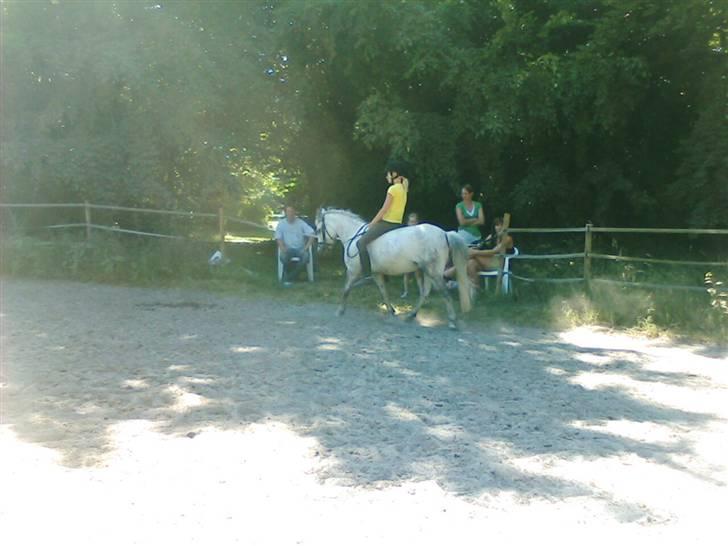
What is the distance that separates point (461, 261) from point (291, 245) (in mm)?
4746

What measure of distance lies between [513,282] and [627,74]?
3.92 metres

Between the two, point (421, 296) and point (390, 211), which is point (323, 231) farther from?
point (421, 296)

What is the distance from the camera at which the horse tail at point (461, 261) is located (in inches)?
440

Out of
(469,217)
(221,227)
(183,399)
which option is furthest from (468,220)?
(183,399)

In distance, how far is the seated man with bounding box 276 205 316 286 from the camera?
49.2 ft

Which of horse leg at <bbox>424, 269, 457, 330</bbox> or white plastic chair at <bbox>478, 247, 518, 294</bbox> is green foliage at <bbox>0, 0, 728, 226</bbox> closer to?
white plastic chair at <bbox>478, 247, 518, 294</bbox>

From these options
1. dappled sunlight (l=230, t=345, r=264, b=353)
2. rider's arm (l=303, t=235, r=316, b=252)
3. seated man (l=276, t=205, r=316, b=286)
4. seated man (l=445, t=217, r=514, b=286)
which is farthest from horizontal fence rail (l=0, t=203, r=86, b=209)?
dappled sunlight (l=230, t=345, r=264, b=353)

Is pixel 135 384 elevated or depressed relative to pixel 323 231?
depressed

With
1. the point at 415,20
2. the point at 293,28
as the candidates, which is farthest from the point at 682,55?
the point at 293,28

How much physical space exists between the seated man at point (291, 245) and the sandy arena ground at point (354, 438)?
4698 millimetres

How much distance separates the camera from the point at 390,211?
36.7 ft

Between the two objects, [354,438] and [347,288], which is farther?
[347,288]

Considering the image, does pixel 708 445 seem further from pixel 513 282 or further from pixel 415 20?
pixel 415 20

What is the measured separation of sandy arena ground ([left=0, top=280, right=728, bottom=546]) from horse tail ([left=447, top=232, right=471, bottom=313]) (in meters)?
1.18
